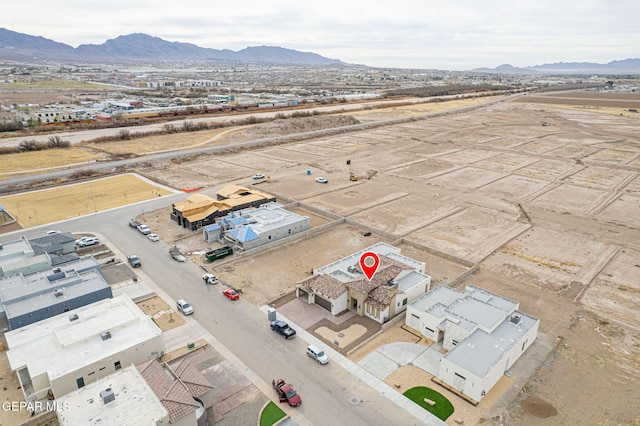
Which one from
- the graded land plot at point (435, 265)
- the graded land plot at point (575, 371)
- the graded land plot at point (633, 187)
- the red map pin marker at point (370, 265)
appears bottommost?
the graded land plot at point (575, 371)

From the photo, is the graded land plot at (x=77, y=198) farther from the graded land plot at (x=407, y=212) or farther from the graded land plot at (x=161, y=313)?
the graded land plot at (x=407, y=212)

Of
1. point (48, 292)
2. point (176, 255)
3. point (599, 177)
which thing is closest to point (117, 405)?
point (48, 292)

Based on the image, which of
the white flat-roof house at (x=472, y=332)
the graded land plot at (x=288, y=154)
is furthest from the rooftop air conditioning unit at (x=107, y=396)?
the graded land plot at (x=288, y=154)

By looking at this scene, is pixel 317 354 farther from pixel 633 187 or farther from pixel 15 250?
pixel 633 187

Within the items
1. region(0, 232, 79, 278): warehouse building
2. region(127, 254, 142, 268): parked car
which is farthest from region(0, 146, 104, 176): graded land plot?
region(127, 254, 142, 268): parked car

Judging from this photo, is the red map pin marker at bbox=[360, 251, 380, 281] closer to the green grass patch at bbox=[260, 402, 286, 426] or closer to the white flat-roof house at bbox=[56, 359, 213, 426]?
the green grass patch at bbox=[260, 402, 286, 426]

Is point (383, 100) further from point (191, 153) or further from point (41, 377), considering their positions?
point (41, 377)
